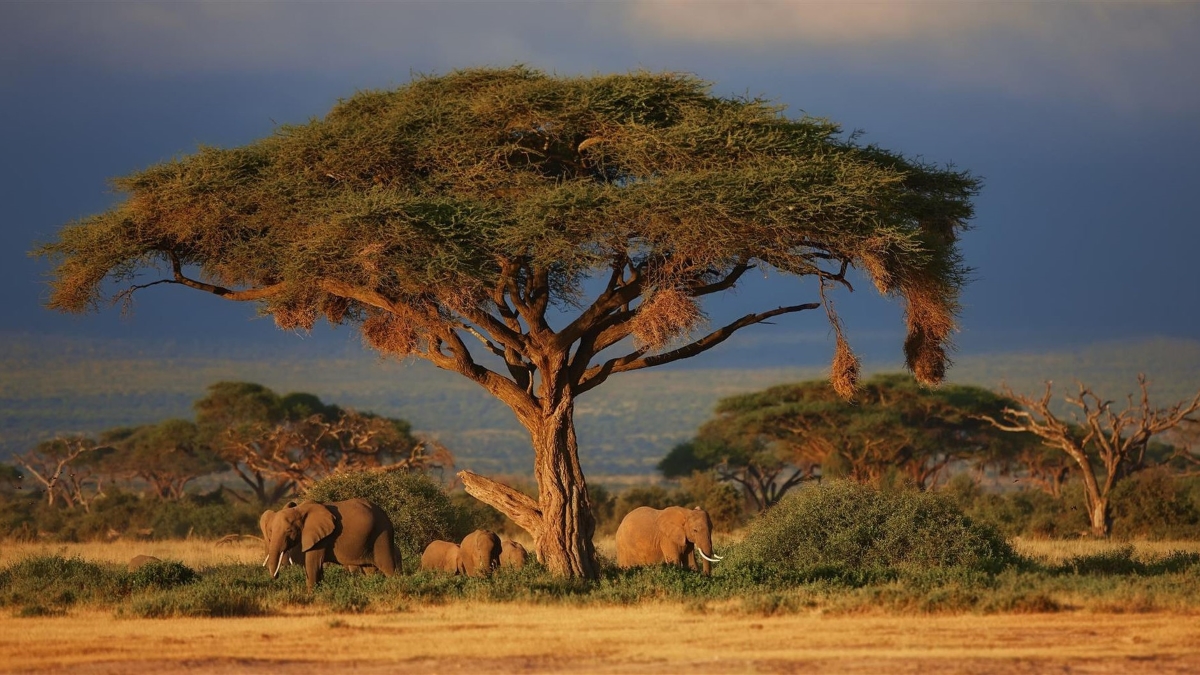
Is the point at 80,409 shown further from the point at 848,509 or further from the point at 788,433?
the point at 848,509

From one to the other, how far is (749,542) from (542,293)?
5.12m

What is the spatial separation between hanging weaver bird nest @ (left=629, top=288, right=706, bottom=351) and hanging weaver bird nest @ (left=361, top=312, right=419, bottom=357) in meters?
4.02

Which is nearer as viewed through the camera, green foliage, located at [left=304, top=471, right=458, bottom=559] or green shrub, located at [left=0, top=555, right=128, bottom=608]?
green shrub, located at [left=0, top=555, right=128, bottom=608]

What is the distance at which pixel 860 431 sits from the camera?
46.6 meters

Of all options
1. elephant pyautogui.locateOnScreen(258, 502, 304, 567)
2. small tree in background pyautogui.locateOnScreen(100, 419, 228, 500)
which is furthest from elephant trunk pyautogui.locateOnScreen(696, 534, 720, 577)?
small tree in background pyautogui.locateOnScreen(100, 419, 228, 500)

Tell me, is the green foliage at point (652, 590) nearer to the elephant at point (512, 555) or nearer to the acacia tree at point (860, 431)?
the elephant at point (512, 555)

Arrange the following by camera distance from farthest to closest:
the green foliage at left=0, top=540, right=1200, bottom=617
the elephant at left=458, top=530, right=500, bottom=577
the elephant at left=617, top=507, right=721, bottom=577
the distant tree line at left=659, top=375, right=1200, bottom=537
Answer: the distant tree line at left=659, top=375, right=1200, bottom=537, the elephant at left=458, top=530, right=500, bottom=577, the elephant at left=617, top=507, right=721, bottom=577, the green foliage at left=0, top=540, right=1200, bottom=617

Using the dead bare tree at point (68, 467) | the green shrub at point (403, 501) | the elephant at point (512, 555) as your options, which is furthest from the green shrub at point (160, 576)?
the dead bare tree at point (68, 467)

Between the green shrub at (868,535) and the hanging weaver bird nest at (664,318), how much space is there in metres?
3.43

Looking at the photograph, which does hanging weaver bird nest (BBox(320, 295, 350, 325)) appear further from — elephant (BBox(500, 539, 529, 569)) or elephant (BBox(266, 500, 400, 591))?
elephant (BBox(500, 539, 529, 569))

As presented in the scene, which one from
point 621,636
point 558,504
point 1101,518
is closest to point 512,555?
point 558,504

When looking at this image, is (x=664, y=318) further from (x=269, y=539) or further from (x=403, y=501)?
(x=403, y=501)

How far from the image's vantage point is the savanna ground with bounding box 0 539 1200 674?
13.0 metres

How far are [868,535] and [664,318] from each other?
4.84 m
